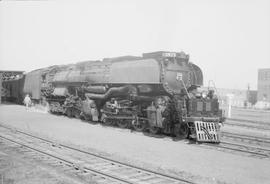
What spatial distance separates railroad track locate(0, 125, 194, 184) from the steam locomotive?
15.1 feet

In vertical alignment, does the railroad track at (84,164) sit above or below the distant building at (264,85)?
below

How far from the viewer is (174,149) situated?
36.1 feet

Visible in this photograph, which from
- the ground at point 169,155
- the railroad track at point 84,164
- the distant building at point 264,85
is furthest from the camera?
the distant building at point 264,85

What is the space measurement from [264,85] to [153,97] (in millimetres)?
46958

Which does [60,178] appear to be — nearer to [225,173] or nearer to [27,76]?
[225,173]

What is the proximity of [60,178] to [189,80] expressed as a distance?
29.4 feet

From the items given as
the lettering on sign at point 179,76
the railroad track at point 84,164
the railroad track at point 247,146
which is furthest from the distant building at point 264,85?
the railroad track at point 84,164

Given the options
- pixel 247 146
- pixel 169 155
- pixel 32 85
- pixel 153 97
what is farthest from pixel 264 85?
pixel 169 155

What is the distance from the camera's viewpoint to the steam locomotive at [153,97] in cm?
1293

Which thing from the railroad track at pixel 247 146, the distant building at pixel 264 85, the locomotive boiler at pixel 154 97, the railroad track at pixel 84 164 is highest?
the distant building at pixel 264 85

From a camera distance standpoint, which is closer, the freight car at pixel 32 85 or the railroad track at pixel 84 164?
the railroad track at pixel 84 164

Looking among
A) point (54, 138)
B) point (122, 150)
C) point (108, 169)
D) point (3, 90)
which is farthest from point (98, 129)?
point (3, 90)

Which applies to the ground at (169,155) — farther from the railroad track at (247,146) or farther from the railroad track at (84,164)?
the railroad track at (247,146)

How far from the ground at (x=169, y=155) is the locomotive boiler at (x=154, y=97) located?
2.68 ft
